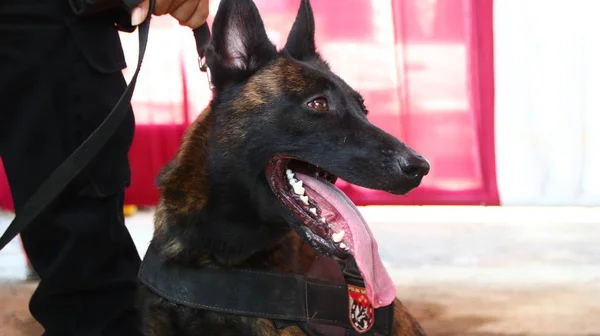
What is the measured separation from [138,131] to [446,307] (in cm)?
161

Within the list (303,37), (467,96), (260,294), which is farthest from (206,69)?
(467,96)

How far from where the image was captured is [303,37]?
1.39 meters

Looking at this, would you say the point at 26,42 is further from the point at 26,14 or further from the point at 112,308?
the point at 112,308

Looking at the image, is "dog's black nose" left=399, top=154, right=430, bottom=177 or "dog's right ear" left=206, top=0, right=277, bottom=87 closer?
"dog's black nose" left=399, top=154, right=430, bottom=177

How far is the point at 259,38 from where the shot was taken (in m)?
1.26

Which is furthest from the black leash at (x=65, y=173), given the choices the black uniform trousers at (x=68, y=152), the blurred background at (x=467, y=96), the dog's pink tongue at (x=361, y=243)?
the blurred background at (x=467, y=96)

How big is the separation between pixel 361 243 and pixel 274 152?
0.22 metres

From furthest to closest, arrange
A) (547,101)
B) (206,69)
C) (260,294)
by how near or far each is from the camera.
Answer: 1. (547,101)
2. (206,69)
3. (260,294)

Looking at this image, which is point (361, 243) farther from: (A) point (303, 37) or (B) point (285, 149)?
(A) point (303, 37)

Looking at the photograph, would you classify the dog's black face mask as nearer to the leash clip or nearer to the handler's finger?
the leash clip

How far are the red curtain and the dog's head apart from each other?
1.46 metres

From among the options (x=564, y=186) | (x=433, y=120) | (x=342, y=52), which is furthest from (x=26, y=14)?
(x=564, y=186)

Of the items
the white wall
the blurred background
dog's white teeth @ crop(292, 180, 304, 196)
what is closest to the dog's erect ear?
dog's white teeth @ crop(292, 180, 304, 196)

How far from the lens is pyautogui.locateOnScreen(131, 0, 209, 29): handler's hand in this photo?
1247 mm
